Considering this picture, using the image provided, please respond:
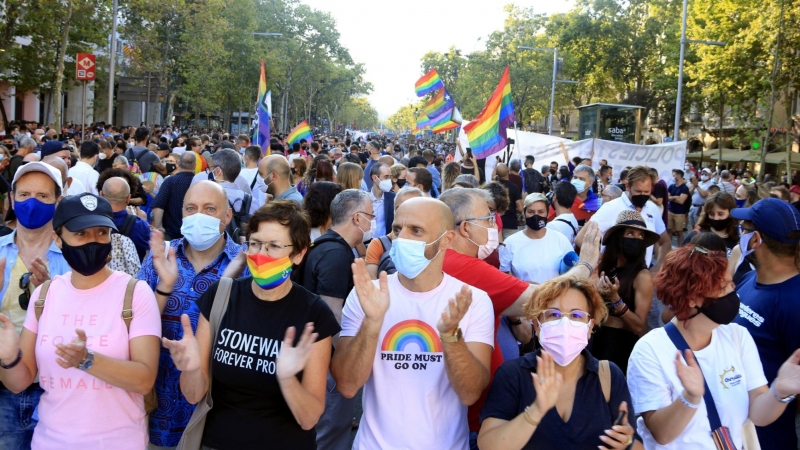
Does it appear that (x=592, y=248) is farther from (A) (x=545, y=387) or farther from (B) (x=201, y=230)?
(B) (x=201, y=230)

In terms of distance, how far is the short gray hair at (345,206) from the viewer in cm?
517

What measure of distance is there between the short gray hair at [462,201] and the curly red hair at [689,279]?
1192mm

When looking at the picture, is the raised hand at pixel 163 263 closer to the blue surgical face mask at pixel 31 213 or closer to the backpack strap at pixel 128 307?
the backpack strap at pixel 128 307

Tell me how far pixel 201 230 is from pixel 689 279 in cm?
250

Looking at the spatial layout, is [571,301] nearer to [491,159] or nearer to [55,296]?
[55,296]

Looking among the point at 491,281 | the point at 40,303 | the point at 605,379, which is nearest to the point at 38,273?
the point at 40,303

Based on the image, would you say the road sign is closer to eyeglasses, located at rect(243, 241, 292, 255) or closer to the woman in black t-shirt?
eyeglasses, located at rect(243, 241, 292, 255)

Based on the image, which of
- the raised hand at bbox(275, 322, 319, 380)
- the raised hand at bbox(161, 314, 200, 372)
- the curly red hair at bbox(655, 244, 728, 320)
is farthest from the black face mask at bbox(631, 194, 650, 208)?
the raised hand at bbox(161, 314, 200, 372)

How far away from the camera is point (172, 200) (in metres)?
7.84

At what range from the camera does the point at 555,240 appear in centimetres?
610

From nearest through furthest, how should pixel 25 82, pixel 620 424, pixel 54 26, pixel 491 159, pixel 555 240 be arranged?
1. pixel 620 424
2. pixel 555 240
3. pixel 491 159
4. pixel 54 26
5. pixel 25 82

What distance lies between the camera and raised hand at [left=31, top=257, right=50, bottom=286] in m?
3.78

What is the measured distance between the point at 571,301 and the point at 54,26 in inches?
1024

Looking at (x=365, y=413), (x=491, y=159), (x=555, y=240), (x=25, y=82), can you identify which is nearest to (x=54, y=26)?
(x=25, y=82)
